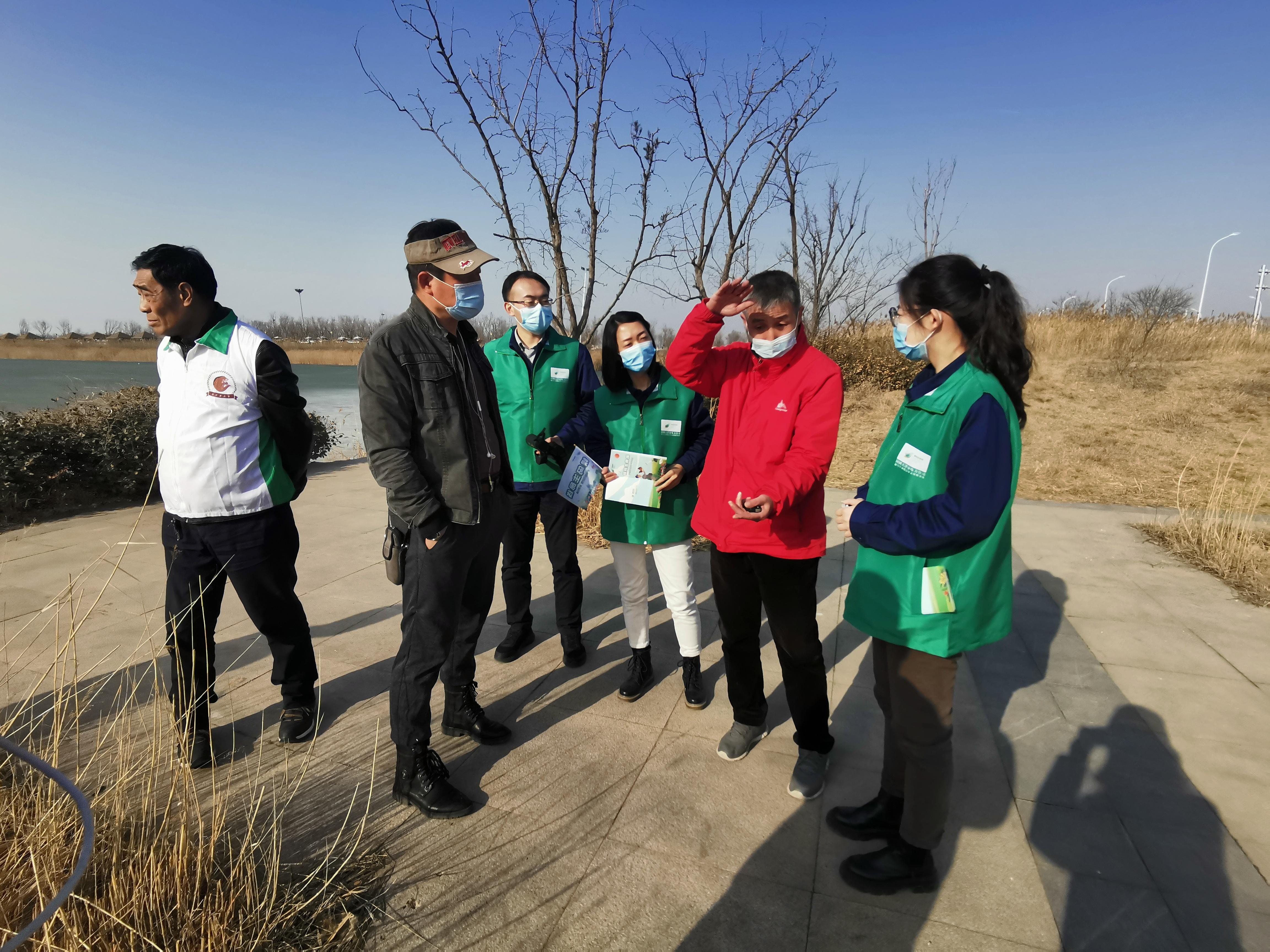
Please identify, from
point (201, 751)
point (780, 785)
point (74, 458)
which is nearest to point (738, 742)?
point (780, 785)

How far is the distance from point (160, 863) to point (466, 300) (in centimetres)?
194

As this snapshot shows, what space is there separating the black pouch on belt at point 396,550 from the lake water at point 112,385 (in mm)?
821

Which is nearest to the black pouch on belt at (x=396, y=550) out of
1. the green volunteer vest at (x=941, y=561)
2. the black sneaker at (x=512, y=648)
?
the black sneaker at (x=512, y=648)

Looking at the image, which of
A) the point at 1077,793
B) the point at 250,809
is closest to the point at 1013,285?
the point at 1077,793

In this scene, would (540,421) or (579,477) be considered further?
(540,421)

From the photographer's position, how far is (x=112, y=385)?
32.2 feet

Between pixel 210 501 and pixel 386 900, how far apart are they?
1604 mm

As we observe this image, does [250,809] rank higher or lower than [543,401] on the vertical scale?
lower

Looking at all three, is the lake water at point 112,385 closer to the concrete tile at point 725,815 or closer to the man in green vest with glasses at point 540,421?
the man in green vest with glasses at point 540,421

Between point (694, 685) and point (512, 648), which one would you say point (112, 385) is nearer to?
point (512, 648)

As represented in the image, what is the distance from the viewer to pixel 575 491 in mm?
3275

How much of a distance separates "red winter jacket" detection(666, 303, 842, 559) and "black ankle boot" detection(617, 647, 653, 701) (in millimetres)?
1037

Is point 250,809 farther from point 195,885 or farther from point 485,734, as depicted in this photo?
point 485,734

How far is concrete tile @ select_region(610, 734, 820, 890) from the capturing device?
89.1 inches
